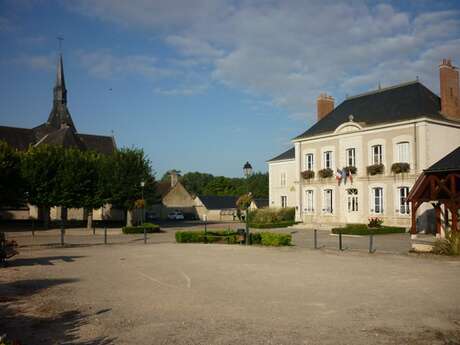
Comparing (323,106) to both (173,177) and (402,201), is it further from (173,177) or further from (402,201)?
(173,177)

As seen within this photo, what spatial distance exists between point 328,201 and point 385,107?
7741mm

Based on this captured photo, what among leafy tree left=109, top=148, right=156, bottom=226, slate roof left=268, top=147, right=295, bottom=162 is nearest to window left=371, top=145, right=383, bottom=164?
slate roof left=268, top=147, right=295, bottom=162

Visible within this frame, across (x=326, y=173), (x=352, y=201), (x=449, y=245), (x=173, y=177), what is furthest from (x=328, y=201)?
(x=173, y=177)

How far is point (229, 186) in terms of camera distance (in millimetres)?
92250

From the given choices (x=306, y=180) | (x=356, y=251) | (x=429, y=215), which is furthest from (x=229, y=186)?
(x=356, y=251)

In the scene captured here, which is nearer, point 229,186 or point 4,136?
point 4,136

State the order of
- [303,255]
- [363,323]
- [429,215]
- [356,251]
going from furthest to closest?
[429,215] < [356,251] < [303,255] < [363,323]

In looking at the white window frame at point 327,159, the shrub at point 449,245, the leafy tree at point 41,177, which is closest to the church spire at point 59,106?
the leafy tree at point 41,177

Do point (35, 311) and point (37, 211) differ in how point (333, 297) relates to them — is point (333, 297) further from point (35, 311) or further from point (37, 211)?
point (37, 211)

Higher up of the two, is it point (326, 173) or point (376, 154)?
point (376, 154)

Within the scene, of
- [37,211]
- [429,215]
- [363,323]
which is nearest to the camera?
[363,323]

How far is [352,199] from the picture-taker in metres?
30.7

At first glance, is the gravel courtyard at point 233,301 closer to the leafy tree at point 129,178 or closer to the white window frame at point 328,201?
the white window frame at point 328,201

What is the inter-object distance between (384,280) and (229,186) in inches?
3233
